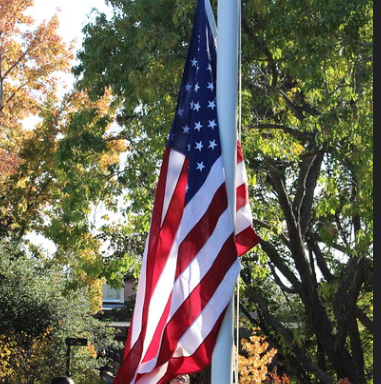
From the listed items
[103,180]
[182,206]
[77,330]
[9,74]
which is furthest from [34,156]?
[182,206]

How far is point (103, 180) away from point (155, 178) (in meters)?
1.45

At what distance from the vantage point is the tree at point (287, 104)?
12.2 metres

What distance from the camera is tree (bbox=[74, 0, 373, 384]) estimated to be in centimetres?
1217

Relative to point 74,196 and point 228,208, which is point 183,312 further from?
point 74,196

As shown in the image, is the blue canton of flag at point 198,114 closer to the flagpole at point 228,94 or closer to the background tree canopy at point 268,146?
the flagpole at point 228,94

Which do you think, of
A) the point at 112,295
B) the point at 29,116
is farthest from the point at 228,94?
the point at 112,295

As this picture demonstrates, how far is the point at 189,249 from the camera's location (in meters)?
5.35

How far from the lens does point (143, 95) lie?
14.6 metres

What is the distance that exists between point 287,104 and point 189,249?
410 inches

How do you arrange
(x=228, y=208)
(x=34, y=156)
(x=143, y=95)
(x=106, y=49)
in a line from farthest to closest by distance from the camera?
(x=34, y=156) → (x=106, y=49) → (x=143, y=95) → (x=228, y=208)

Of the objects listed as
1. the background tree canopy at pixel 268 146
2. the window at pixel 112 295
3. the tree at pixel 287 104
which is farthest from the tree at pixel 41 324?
the window at pixel 112 295

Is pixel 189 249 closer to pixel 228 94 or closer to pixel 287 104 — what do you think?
pixel 228 94

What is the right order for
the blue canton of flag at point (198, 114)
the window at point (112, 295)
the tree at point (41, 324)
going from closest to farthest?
the blue canton of flag at point (198, 114)
the tree at point (41, 324)
the window at point (112, 295)

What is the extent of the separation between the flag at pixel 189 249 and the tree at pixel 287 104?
4789 mm
